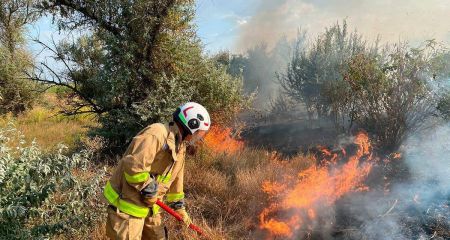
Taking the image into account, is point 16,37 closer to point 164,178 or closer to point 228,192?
point 228,192

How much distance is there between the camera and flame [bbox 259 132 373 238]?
529 cm

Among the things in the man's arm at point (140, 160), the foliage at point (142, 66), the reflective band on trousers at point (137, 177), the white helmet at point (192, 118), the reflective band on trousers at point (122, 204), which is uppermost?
the foliage at point (142, 66)

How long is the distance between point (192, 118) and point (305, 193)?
3.04 metres

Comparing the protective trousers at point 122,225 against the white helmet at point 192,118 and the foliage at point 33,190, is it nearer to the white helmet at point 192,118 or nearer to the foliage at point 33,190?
the foliage at point 33,190

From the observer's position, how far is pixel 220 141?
29.8 ft

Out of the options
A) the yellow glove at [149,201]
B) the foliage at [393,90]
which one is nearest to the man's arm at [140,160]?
the yellow glove at [149,201]

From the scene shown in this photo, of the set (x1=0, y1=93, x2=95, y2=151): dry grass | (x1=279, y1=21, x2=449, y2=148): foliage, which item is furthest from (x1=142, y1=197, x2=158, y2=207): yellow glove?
(x1=0, y1=93, x2=95, y2=151): dry grass

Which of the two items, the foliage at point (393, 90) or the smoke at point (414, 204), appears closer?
the smoke at point (414, 204)

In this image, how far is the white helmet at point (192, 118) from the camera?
11.2ft

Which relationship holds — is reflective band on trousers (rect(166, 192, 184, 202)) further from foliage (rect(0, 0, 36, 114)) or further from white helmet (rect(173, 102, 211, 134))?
foliage (rect(0, 0, 36, 114))

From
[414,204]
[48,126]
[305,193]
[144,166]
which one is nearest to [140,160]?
[144,166]

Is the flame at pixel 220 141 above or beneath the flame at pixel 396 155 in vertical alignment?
above

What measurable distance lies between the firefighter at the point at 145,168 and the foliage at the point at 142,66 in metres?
4.15

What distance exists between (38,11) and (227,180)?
6.08 meters
